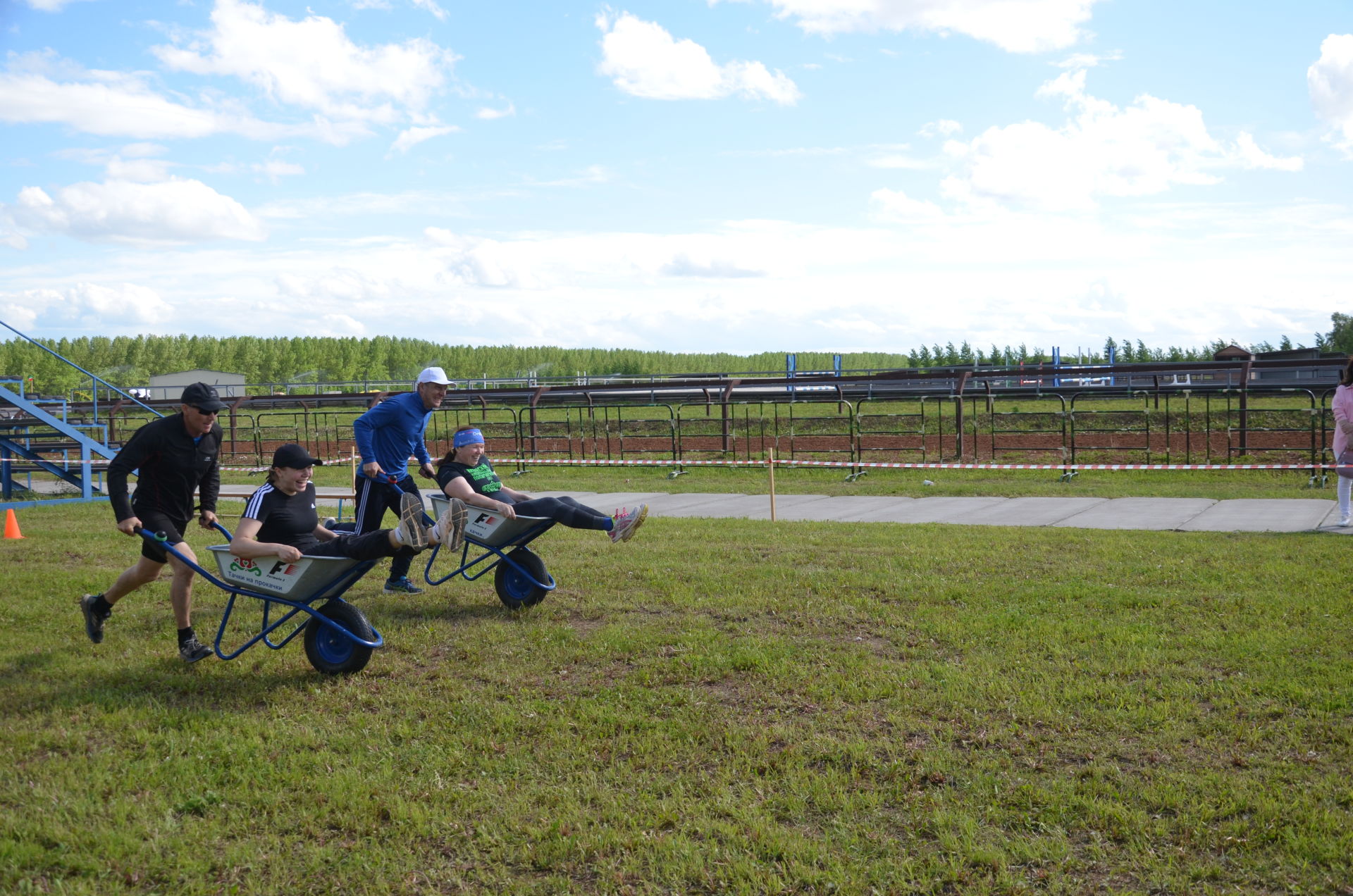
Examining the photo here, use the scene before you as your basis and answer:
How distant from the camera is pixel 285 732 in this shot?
5402mm

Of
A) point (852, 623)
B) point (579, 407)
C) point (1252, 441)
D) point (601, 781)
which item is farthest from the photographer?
point (579, 407)

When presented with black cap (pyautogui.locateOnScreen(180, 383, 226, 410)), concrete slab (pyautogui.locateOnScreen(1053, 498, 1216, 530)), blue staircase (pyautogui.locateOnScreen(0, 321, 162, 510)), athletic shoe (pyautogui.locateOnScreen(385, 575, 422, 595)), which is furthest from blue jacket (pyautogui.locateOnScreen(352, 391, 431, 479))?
blue staircase (pyautogui.locateOnScreen(0, 321, 162, 510))

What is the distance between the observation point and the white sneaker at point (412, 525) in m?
6.01

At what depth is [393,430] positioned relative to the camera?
8492mm

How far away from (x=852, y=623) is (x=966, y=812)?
3155 millimetres

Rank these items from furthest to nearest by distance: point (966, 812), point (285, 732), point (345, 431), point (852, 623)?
point (345, 431) < point (852, 623) < point (285, 732) < point (966, 812)

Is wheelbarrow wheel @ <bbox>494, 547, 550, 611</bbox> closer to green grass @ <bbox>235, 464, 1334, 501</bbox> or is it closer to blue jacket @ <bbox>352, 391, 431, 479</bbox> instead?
blue jacket @ <bbox>352, 391, 431, 479</bbox>

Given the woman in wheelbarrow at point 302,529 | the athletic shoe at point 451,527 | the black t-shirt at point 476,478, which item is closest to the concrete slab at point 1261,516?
the black t-shirt at point 476,478

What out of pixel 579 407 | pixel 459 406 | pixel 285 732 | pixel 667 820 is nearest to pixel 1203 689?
pixel 667 820

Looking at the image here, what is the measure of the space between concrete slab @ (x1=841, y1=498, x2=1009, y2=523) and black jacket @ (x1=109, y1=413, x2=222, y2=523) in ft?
28.3

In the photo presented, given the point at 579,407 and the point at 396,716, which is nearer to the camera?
the point at 396,716

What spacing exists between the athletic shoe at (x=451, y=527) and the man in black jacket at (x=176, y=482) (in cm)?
146

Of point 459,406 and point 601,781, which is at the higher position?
point 459,406

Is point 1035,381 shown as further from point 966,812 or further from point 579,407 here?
point 966,812
